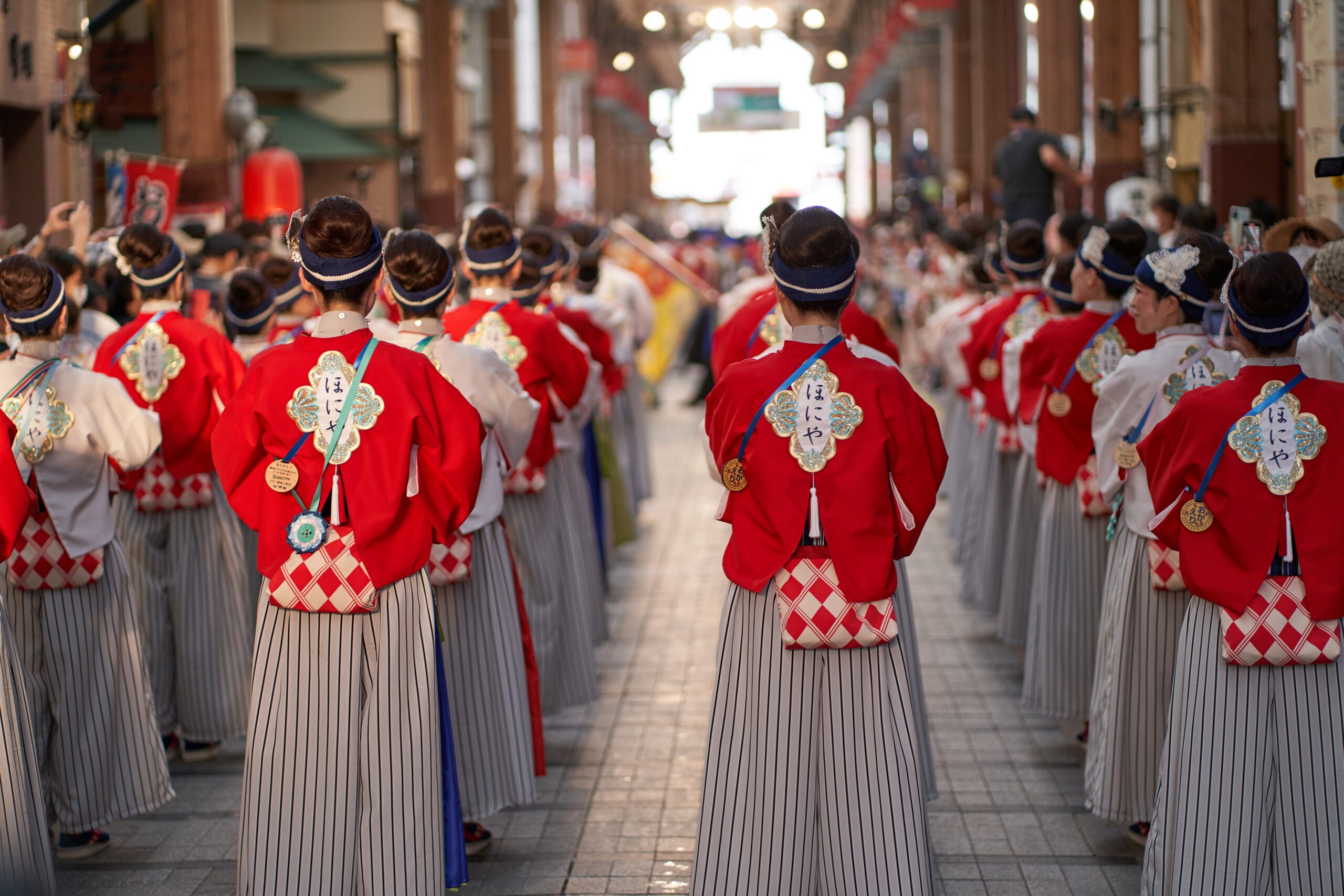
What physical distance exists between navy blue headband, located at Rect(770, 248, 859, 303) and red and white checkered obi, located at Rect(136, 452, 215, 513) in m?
2.73

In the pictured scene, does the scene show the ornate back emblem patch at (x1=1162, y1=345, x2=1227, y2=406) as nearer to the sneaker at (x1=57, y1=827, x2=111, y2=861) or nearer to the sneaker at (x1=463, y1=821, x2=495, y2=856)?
the sneaker at (x1=463, y1=821, x2=495, y2=856)

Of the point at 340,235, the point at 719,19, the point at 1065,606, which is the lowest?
→ the point at 1065,606

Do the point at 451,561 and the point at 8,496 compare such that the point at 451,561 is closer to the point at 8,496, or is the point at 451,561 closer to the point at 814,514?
the point at 8,496

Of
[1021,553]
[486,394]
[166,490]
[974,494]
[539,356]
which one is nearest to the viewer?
[486,394]

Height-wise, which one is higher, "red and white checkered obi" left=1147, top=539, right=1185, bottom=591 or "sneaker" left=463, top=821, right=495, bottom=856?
"red and white checkered obi" left=1147, top=539, right=1185, bottom=591

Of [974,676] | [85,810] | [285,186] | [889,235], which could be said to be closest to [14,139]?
[285,186]

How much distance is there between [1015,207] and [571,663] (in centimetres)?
589

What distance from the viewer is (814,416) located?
3422 mm

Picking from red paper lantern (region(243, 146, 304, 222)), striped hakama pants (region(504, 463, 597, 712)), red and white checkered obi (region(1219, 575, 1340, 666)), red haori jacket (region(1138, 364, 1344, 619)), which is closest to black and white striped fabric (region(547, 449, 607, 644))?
striped hakama pants (region(504, 463, 597, 712))

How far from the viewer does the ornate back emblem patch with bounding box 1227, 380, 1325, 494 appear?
3.41 m

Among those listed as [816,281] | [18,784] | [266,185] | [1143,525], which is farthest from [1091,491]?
[266,185]

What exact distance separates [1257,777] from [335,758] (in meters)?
2.15

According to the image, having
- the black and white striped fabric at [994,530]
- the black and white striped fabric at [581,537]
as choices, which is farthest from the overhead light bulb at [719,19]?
the black and white striped fabric at [581,537]

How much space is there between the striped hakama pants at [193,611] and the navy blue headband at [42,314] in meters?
1.30
